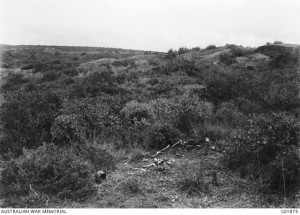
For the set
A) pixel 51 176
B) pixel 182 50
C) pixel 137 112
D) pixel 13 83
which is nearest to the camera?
pixel 51 176

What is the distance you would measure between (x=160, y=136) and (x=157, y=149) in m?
0.30

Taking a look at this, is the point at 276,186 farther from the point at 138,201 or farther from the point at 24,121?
the point at 24,121

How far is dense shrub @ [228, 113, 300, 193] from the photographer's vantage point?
14.5 feet

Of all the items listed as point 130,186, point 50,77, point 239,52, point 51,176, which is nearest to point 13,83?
point 50,77

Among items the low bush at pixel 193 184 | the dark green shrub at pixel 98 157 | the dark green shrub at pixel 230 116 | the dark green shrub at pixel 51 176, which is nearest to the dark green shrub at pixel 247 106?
the dark green shrub at pixel 230 116

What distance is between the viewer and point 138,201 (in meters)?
4.49

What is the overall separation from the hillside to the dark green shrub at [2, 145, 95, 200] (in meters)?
0.02

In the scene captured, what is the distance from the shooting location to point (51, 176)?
490 centimetres

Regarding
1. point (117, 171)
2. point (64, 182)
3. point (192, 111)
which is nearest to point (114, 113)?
point (192, 111)

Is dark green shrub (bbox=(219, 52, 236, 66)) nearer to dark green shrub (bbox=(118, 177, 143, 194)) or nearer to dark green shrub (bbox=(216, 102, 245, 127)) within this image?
dark green shrub (bbox=(216, 102, 245, 127))

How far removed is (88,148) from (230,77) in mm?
7056

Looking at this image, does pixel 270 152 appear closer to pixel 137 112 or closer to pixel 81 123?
pixel 137 112

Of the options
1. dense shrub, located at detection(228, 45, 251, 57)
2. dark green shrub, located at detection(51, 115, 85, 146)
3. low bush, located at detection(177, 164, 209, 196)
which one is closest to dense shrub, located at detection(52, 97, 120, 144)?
dark green shrub, located at detection(51, 115, 85, 146)

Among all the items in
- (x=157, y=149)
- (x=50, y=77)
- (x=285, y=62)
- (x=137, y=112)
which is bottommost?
(x=157, y=149)
